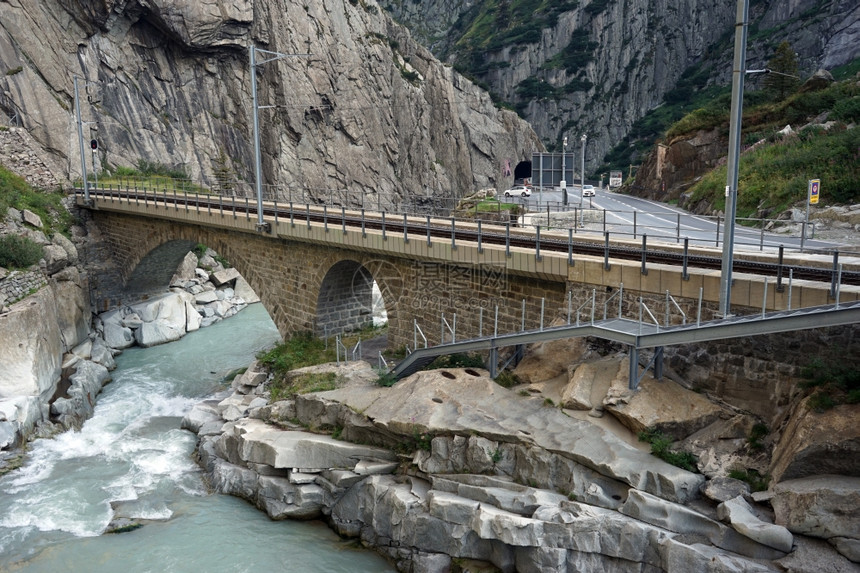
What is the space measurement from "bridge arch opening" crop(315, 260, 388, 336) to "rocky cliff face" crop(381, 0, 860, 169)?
7896 cm

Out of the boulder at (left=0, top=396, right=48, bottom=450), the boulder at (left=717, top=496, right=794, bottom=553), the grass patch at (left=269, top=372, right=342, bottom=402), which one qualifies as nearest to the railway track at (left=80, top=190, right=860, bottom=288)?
the boulder at (left=717, top=496, right=794, bottom=553)

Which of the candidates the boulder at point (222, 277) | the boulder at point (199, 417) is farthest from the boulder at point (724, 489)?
the boulder at point (222, 277)

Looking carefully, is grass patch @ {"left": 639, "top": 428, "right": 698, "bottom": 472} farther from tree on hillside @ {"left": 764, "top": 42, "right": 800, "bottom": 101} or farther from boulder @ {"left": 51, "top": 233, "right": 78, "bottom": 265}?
tree on hillside @ {"left": 764, "top": 42, "right": 800, "bottom": 101}

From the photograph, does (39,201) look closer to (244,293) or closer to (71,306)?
(71,306)

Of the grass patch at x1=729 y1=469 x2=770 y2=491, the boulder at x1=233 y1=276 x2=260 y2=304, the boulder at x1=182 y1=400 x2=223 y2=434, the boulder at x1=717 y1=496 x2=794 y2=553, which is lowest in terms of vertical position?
the boulder at x1=182 y1=400 x2=223 y2=434

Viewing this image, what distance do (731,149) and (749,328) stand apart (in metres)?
3.19

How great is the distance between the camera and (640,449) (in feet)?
41.7

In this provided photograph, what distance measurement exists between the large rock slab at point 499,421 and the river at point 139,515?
3.11 metres

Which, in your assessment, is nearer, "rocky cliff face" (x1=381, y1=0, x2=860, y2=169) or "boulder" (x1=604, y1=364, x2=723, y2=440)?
"boulder" (x1=604, y1=364, x2=723, y2=440)

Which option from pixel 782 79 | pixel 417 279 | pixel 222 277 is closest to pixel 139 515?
pixel 417 279

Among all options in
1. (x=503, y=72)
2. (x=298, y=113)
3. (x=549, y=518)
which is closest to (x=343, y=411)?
(x=549, y=518)

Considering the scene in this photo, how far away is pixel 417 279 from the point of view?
2014 centimetres

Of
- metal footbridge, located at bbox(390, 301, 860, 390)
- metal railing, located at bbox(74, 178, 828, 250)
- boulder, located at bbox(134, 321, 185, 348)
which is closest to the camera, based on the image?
metal footbridge, located at bbox(390, 301, 860, 390)

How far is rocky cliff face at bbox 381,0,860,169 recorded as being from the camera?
97000 mm
